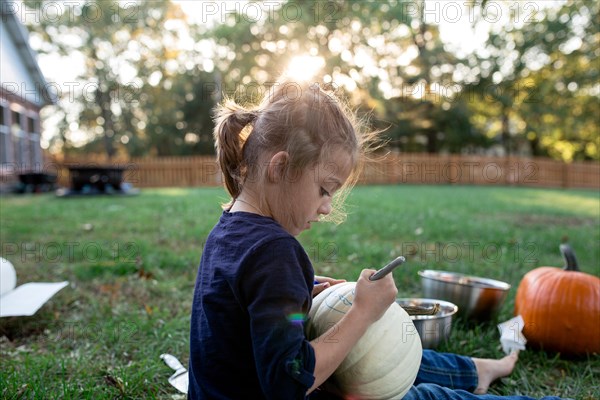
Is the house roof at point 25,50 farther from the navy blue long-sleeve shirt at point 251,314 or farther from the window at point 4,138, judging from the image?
the navy blue long-sleeve shirt at point 251,314

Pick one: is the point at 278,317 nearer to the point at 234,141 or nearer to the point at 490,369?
the point at 234,141

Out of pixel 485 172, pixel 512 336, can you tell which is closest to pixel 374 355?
pixel 512 336

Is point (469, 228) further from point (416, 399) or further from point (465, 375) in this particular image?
point (416, 399)

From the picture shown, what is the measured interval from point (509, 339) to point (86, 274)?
9.75 feet

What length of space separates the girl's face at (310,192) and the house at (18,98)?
1385 cm

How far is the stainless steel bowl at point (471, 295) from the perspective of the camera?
8.76 feet

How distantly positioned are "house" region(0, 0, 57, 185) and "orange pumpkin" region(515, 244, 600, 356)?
13810 mm

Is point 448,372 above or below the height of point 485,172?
below

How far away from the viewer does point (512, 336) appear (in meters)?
2.39

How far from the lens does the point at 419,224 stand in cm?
616

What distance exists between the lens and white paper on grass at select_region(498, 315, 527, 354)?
2.36 meters

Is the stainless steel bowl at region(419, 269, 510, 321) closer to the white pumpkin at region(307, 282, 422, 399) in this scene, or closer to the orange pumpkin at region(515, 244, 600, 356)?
the orange pumpkin at region(515, 244, 600, 356)

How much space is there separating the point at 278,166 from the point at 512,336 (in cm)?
167

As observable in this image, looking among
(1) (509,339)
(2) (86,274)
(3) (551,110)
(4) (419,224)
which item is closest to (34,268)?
(2) (86,274)
